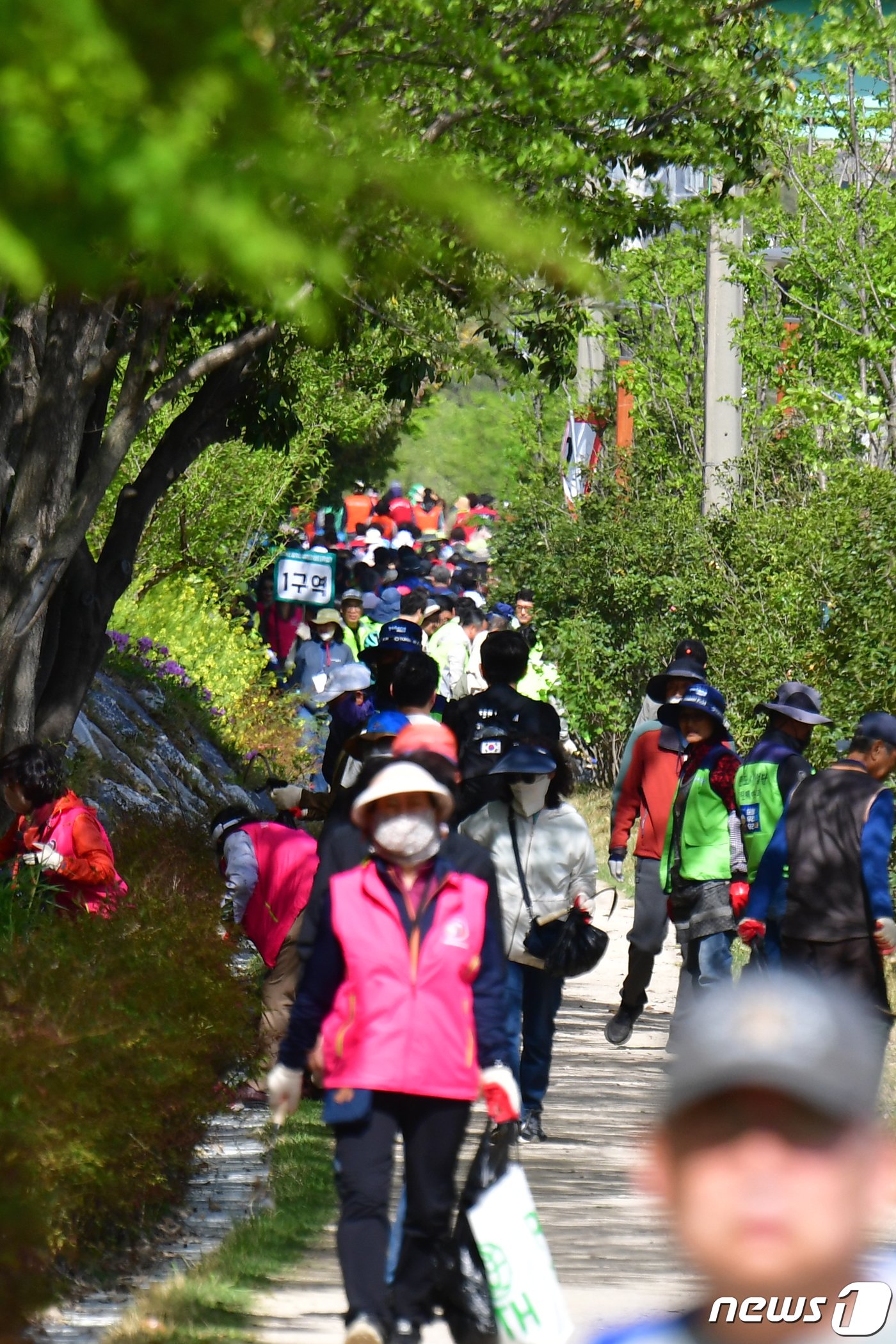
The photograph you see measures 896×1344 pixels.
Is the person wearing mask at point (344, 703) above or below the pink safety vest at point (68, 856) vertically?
above

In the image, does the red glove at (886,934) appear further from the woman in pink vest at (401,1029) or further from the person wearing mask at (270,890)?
the woman in pink vest at (401,1029)

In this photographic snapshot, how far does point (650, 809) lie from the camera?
1002 centimetres

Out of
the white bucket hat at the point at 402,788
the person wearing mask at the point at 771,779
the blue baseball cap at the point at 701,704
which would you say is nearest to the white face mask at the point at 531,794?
the person wearing mask at the point at 771,779

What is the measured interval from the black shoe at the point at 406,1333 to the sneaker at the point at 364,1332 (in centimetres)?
22

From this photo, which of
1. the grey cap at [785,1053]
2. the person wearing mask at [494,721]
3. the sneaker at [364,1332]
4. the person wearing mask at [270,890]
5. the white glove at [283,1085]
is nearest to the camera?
the grey cap at [785,1053]

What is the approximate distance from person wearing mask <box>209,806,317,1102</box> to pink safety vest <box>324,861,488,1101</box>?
11.3 feet

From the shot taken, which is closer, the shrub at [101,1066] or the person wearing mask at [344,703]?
the shrub at [101,1066]

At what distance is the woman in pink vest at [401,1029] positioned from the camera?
16.7 ft

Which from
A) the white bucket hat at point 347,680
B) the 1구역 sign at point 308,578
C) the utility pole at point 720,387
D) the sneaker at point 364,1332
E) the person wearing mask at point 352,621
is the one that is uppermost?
the utility pole at point 720,387

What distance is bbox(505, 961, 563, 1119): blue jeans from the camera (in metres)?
7.86

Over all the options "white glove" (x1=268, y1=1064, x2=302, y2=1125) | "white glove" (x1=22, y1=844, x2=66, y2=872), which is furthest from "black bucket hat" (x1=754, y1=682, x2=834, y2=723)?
"white glove" (x1=268, y1=1064, x2=302, y2=1125)

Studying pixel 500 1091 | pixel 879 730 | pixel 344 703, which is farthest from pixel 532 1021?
pixel 500 1091

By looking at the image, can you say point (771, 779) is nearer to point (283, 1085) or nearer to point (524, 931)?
point (524, 931)

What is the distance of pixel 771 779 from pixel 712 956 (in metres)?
1.03
